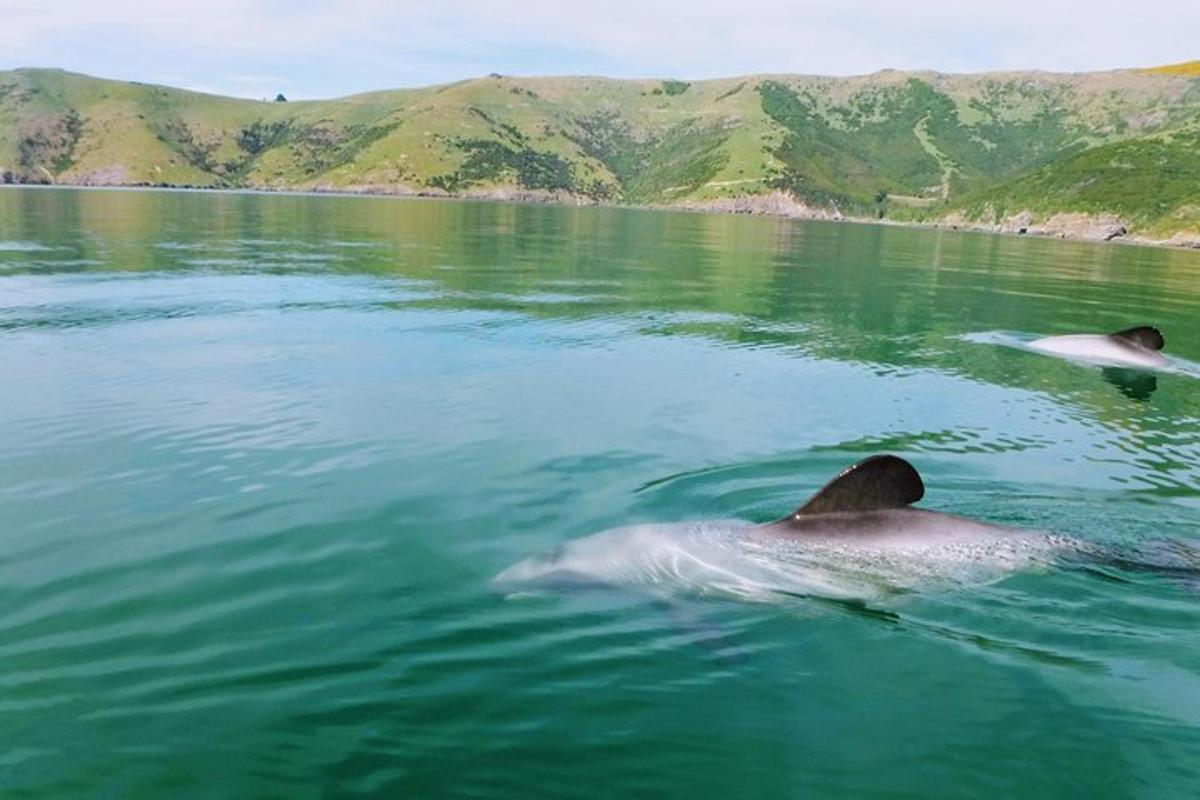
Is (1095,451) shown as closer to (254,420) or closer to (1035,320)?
(254,420)

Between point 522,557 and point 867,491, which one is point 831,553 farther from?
point 522,557

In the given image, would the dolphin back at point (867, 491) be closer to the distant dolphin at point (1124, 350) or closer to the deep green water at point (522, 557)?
the deep green water at point (522, 557)

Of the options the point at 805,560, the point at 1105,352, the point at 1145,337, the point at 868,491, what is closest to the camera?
the point at 805,560

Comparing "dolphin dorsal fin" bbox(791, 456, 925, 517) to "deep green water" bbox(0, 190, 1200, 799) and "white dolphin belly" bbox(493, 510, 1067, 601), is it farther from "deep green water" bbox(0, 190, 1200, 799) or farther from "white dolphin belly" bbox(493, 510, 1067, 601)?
"deep green water" bbox(0, 190, 1200, 799)

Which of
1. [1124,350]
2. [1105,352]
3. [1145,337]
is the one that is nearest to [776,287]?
[1105,352]

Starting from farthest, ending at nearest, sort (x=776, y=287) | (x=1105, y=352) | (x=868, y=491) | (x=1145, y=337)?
(x=776, y=287)
(x=1105, y=352)
(x=1145, y=337)
(x=868, y=491)

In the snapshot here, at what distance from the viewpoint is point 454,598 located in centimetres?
1450

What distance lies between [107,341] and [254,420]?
1477 cm

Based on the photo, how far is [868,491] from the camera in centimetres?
1559

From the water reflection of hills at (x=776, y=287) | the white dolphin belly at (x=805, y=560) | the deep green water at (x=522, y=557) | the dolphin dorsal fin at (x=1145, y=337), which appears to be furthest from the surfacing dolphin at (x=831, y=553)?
the dolphin dorsal fin at (x=1145, y=337)

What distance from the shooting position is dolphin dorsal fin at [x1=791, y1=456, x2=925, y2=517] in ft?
50.1

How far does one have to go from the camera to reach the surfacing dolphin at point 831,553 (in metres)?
14.7

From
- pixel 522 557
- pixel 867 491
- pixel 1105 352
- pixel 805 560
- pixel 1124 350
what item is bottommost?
pixel 522 557

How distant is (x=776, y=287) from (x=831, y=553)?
5465cm
